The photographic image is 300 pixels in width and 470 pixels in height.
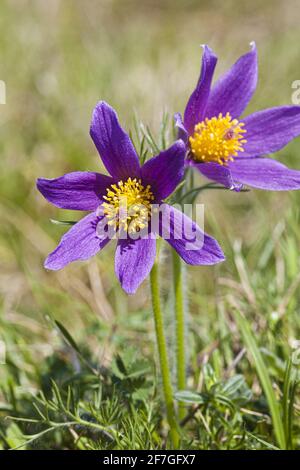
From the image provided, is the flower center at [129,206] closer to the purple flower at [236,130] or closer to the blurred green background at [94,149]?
the purple flower at [236,130]

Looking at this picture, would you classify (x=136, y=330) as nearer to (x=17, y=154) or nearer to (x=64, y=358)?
(x=64, y=358)

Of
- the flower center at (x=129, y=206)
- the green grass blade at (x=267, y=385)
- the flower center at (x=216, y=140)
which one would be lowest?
the green grass blade at (x=267, y=385)

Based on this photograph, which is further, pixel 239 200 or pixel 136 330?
pixel 239 200

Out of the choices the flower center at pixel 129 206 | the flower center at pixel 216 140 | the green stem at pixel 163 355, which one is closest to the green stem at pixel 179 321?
the green stem at pixel 163 355

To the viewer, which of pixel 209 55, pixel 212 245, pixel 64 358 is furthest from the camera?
pixel 64 358

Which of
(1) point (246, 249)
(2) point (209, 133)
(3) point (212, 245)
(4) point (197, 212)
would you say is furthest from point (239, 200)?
(3) point (212, 245)

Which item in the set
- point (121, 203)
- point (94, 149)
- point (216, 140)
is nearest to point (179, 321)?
point (121, 203)
